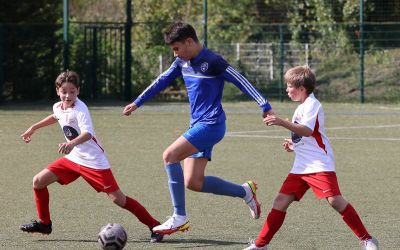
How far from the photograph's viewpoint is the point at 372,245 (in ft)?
24.8

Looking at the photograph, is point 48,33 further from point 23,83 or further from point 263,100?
point 263,100

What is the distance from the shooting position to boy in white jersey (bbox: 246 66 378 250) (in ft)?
24.9

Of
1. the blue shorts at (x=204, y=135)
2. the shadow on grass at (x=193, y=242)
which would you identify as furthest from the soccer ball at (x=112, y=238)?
the blue shorts at (x=204, y=135)

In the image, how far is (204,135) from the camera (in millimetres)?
8523

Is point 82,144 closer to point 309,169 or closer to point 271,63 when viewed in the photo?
point 309,169

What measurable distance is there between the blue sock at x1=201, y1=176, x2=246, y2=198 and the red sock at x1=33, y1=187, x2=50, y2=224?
1.29 metres

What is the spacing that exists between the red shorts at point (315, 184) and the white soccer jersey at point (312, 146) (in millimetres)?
37

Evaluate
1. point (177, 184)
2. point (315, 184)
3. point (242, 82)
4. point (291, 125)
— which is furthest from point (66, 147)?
point (315, 184)

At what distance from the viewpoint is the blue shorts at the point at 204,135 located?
851cm

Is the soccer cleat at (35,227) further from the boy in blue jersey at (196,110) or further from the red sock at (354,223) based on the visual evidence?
the red sock at (354,223)

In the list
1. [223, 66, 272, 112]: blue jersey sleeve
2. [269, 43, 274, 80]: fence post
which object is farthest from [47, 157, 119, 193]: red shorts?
[269, 43, 274, 80]: fence post

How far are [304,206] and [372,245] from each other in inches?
107

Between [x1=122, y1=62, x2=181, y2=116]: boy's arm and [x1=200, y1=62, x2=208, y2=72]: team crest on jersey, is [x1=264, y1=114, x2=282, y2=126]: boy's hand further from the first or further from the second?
[x1=122, y1=62, x2=181, y2=116]: boy's arm

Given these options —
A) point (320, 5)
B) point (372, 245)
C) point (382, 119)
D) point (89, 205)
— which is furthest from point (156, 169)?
point (320, 5)
